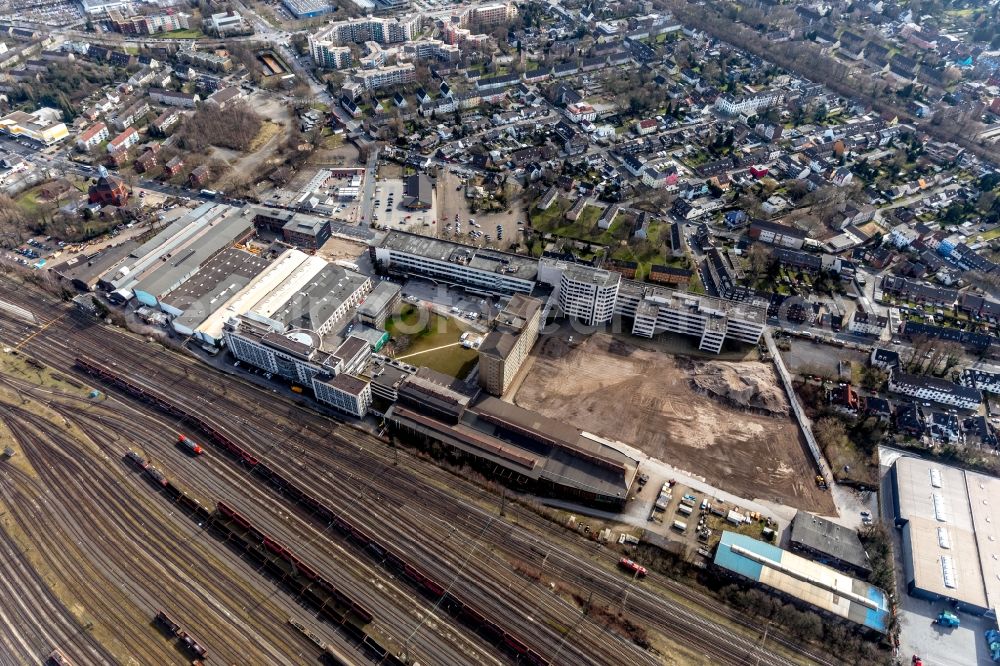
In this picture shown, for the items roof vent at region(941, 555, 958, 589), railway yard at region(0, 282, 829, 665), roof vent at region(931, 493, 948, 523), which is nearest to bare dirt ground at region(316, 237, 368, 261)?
railway yard at region(0, 282, 829, 665)

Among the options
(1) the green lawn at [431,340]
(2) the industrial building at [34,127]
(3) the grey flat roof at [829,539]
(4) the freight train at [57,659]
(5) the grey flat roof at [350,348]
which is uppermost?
(2) the industrial building at [34,127]

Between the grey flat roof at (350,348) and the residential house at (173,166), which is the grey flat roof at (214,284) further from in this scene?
the residential house at (173,166)

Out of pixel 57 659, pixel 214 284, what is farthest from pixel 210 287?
pixel 57 659

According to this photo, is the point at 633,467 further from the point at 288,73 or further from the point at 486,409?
the point at 288,73

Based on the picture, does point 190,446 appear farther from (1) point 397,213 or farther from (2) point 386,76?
(2) point 386,76

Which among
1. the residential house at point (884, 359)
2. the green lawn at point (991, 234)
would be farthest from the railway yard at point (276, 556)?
the green lawn at point (991, 234)

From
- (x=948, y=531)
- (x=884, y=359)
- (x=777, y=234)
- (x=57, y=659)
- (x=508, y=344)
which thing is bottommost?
(x=57, y=659)

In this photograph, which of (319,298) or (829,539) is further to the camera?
(319,298)
